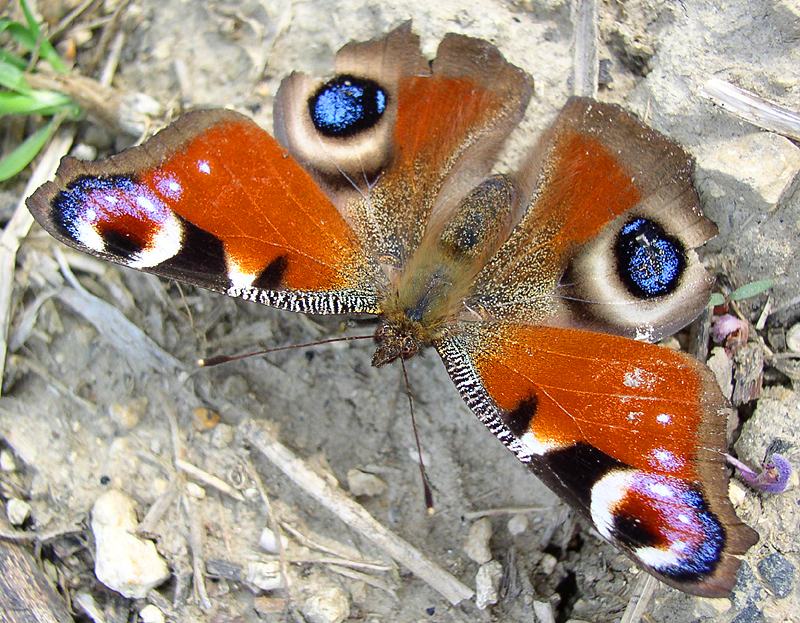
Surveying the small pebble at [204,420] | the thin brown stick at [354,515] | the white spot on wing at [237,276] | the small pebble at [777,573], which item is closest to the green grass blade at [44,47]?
the white spot on wing at [237,276]

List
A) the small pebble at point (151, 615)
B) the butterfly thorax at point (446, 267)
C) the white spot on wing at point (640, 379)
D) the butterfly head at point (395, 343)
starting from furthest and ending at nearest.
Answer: the small pebble at point (151, 615) → the butterfly thorax at point (446, 267) → the butterfly head at point (395, 343) → the white spot on wing at point (640, 379)

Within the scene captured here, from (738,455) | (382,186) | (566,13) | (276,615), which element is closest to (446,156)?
(382,186)

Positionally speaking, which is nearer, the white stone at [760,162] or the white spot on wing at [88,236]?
the white spot on wing at [88,236]

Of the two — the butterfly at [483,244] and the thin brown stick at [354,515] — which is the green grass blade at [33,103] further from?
the thin brown stick at [354,515]

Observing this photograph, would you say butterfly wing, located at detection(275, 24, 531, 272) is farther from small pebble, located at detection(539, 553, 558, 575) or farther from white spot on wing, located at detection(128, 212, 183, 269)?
small pebble, located at detection(539, 553, 558, 575)

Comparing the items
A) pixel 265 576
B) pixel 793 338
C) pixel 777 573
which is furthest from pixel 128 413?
pixel 793 338

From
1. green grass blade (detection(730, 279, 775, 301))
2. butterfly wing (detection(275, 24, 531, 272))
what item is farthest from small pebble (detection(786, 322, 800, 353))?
butterfly wing (detection(275, 24, 531, 272))
